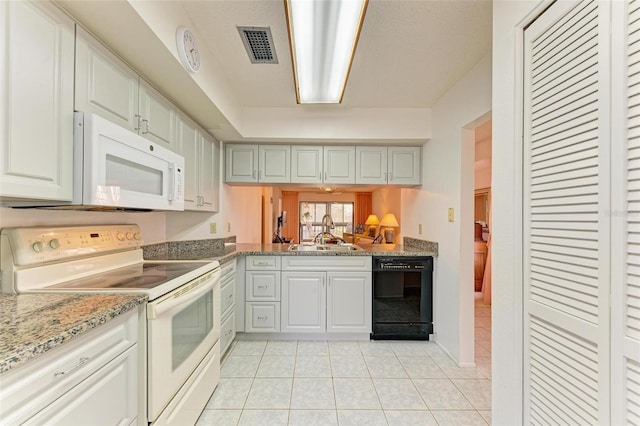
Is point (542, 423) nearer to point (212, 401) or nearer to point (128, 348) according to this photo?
point (128, 348)

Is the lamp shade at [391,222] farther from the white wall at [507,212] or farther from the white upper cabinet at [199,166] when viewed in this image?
the white wall at [507,212]

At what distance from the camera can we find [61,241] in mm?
1291

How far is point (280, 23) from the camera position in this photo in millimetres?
1604

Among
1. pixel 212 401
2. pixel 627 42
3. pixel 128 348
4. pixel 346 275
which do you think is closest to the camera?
pixel 627 42

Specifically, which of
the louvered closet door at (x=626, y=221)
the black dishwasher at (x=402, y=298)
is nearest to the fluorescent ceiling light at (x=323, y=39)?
the louvered closet door at (x=626, y=221)

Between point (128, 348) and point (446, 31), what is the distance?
7.77ft

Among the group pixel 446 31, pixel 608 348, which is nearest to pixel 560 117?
pixel 608 348

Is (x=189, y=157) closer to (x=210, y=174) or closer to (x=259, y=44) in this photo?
(x=210, y=174)

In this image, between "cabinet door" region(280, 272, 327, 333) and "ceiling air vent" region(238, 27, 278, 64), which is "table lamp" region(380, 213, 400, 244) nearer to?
"cabinet door" region(280, 272, 327, 333)

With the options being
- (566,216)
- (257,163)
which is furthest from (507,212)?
(257,163)

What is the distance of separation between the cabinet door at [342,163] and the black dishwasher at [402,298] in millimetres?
940

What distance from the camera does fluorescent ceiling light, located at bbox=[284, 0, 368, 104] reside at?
4.05 ft

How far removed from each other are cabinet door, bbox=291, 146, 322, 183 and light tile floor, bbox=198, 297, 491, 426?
5.66ft

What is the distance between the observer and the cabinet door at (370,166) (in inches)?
117
